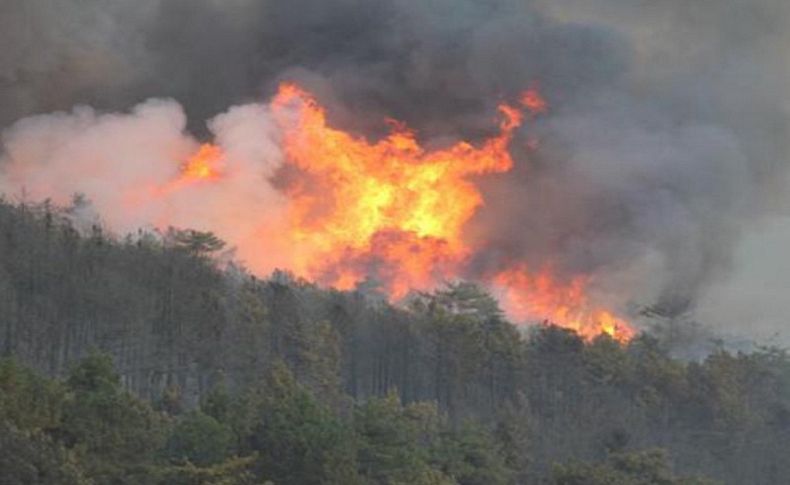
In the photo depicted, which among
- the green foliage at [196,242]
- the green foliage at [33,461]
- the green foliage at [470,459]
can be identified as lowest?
the green foliage at [33,461]

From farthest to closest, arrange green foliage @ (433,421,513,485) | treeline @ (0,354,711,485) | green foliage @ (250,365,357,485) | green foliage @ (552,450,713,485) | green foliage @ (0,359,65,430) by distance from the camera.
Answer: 1. green foliage @ (552,450,713,485)
2. green foliage @ (433,421,513,485)
3. green foliage @ (250,365,357,485)
4. green foliage @ (0,359,65,430)
5. treeline @ (0,354,711,485)

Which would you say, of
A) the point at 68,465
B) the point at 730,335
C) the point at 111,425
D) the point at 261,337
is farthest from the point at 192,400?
the point at 730,335

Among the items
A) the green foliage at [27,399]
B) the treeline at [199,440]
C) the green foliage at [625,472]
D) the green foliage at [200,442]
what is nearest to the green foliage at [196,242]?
the treeline at [199,440]

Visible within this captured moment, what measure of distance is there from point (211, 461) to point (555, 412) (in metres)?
34.3

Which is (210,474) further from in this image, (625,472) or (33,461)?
(625,472)

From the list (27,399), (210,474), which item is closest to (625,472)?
(210,474)

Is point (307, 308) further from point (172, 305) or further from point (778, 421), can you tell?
point (778, 421)

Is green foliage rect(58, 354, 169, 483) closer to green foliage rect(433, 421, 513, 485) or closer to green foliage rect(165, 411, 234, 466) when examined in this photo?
→ green foliage rect(165, 411, 234, 466)

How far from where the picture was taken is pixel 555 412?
5841cm

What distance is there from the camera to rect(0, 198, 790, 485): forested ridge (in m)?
25.8

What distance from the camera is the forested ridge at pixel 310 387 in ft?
84.7

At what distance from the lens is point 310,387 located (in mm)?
46031

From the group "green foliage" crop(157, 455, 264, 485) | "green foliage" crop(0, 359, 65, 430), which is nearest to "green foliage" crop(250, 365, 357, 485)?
"green foliage" crop(157, 455, 264, 485)

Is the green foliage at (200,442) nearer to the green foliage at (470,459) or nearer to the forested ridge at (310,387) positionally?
the forested ridge at (310,387)
